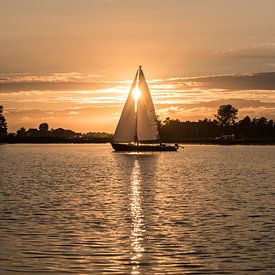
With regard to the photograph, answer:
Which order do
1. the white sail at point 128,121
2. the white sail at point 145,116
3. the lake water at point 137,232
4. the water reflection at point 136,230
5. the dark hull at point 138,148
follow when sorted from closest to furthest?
the lake water at point 137,232
the water reflection at point 136,230
the white sail at point 145,116
the white sail at point 128,121
the dark hull at point 138,148

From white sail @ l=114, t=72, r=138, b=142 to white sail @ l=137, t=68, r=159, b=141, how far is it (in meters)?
1.16

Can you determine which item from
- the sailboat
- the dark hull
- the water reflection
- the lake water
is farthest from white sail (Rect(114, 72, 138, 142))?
the lake water

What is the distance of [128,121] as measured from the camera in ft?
466

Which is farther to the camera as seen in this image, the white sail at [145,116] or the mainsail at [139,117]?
the mainsail at [139,117]

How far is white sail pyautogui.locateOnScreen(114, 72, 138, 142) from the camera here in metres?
142

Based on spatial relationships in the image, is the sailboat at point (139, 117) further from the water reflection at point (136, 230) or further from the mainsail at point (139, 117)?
the water reflection at point (136, 230)

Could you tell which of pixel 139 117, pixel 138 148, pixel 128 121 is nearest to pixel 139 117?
pixel 139 117

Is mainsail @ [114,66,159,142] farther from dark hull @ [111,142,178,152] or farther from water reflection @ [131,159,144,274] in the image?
water reflection @ [131,159,144,274]

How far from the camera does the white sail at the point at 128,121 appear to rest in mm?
141875

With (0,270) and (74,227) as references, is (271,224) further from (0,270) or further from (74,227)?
(0,270)

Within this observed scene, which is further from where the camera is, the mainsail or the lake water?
the mainsail

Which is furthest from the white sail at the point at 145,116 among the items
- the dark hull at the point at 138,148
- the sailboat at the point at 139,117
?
the dark hull at the point at 138,148

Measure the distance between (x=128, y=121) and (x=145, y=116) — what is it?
147 inches

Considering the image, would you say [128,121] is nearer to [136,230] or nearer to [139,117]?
[139,117]
